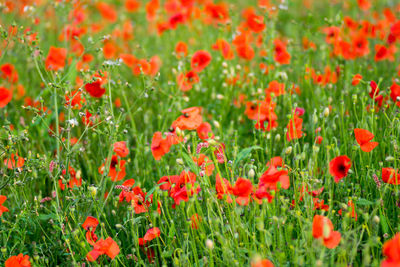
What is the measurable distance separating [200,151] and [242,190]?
44cm

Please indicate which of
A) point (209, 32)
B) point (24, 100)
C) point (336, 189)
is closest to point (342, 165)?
point (336, 189)

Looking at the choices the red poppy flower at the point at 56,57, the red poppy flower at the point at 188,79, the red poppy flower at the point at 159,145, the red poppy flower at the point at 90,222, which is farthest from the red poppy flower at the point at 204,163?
the red poppy flower at the point at 56,57

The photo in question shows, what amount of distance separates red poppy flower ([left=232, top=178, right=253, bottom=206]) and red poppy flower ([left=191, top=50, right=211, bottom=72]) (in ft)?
4.29

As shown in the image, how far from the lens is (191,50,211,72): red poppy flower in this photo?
9.23 ft

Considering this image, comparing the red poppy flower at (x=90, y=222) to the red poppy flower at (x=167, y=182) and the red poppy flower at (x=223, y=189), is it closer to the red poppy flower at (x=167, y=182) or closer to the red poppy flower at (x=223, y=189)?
the red poppy flower at (x=167, y=182)

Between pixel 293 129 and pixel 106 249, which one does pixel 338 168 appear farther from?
pixel 106 249

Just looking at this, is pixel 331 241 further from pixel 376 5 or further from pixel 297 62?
pixel 376 5

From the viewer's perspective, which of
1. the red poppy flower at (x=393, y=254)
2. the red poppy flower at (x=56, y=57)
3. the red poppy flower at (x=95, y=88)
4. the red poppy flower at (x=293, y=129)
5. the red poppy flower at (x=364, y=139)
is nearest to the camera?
the red poppy flower at (x=393, y=254)

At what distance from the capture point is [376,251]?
6.06ft

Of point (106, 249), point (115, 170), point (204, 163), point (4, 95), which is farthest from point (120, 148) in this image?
point (4, 95)

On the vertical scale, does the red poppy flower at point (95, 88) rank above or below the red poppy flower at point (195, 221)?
above

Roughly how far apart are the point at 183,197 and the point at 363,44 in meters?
2.10

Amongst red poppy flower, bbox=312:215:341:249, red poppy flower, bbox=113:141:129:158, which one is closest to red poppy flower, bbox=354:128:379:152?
red poppy flower, bbox=312:215:341:249

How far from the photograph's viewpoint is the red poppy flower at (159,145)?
6.93 ft
